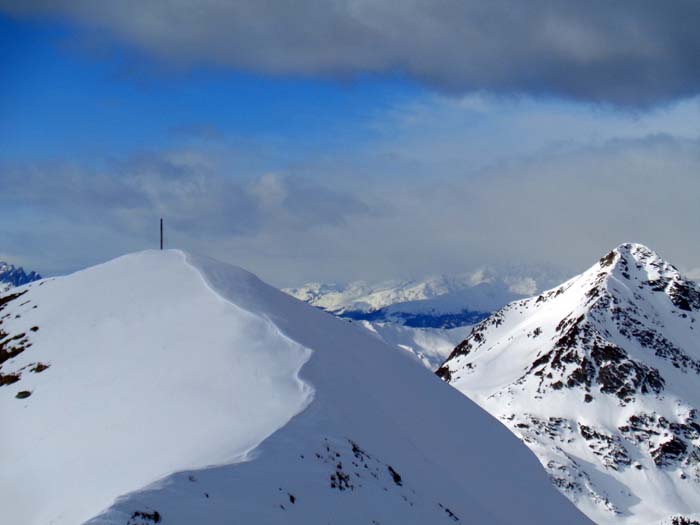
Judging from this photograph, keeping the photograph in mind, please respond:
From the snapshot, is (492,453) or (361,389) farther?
(492,453)

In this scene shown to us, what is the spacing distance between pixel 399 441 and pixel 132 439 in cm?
1403

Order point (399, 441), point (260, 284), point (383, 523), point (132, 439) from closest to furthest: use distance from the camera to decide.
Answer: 1. point (383, 523)
2. point (132, 439)
3. point (399, 441)
4. point (260, 284)

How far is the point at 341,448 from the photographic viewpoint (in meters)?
32.1

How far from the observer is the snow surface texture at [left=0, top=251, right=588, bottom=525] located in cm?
2717

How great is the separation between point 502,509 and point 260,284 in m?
23.7

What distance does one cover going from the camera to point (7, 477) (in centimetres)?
3328

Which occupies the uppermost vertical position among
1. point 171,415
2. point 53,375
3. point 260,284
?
point 260,284

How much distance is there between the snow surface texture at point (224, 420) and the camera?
27172 mm

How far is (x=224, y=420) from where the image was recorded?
3222 cm

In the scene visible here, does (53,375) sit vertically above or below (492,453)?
above

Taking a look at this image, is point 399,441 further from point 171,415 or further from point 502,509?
point 171,415

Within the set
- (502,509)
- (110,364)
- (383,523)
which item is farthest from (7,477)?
(502,509)

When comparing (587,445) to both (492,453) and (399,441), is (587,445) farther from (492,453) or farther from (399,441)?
(399,441)

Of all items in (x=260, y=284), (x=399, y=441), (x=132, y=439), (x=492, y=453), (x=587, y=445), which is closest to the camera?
(x=132, y=439)
